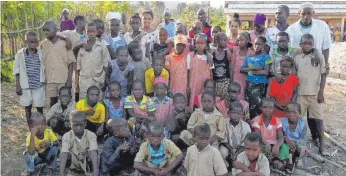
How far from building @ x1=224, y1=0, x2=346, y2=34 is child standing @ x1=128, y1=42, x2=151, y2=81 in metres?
10.3

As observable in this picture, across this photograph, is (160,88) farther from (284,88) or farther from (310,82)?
(310,82)

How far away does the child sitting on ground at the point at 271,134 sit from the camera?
171 inches

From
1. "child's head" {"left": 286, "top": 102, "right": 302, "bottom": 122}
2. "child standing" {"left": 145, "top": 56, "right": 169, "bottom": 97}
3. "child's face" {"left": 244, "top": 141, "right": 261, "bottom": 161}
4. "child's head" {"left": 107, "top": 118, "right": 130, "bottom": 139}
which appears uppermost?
"child standing" {"left": 145, "top": 56, "right": 169, "bottom": 97}

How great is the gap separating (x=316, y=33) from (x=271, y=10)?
34.4 feet

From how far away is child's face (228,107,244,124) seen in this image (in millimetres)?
4391

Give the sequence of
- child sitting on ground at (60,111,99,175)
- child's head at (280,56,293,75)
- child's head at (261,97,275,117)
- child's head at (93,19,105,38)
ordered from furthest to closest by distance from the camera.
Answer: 1. child's head at (93,19,105,38)
2. child's head at (280,56,293,75)
3. child's head at (261,97,275,117)
4. child sitting on ground at (60,111,99,175)

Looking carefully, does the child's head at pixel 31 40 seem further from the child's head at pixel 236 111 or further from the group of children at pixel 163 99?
the child's head at pixel 236 111

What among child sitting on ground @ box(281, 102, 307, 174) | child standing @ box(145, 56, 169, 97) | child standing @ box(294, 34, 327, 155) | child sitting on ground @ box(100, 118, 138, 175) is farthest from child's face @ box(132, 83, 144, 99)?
child standing @ box(294, 34, 327, 155)

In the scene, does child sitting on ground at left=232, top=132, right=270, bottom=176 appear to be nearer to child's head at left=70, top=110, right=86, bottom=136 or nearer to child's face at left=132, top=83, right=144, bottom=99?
child's face at left=132, top=83, right=144, bottom=99

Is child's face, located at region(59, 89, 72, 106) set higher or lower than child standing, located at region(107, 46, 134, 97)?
lower

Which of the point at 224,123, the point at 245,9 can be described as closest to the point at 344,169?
the point at 224,123

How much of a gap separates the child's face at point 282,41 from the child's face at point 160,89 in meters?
1.69

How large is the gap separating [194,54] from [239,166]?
1909 millimetres

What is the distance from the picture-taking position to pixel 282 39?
4.92 metres
